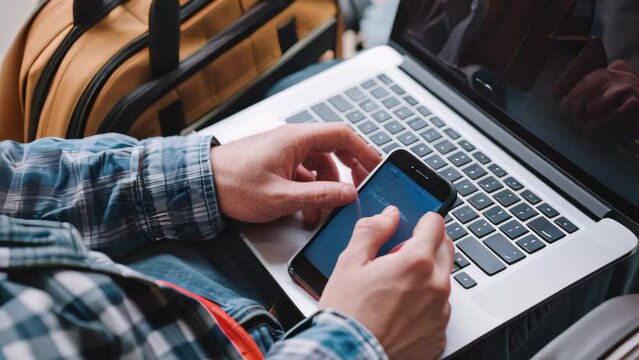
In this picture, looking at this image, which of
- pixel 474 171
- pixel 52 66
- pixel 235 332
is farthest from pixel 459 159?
pixel 52 66

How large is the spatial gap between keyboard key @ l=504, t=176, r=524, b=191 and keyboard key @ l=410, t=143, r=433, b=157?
0.09 meters

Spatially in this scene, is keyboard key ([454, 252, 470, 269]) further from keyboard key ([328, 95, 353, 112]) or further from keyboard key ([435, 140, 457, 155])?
keyboard key ([328, 95, 353, 112])

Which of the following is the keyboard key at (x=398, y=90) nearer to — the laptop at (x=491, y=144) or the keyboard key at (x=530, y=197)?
the laptop at (x=491, y=144)

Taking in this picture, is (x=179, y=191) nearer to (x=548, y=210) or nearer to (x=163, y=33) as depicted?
(x=163, y=33)

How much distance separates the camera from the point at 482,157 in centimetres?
70

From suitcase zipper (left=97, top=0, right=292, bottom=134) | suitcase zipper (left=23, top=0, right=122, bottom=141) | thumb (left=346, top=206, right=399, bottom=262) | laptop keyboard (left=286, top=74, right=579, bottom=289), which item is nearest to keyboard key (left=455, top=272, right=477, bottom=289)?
laptop keyboard (left=286, top=74, right=579, bottom=289)

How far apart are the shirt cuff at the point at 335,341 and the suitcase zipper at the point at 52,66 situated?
1.68ft

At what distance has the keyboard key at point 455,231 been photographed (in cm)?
62

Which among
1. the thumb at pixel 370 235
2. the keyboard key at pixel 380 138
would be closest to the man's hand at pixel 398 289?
the thumb at pixel 370 235

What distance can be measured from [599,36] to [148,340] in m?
0.52

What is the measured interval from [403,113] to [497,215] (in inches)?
7.5

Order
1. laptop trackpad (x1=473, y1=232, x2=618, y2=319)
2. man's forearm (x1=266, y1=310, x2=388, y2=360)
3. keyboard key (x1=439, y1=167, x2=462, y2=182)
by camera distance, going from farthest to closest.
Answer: keyboard key (x1=439, y1=167, x2=462, y2=182) → laptop trackpad (x1=473, y1=232, x2=618, y2=319) → man's forearm (x1=266, y1=310, x2=388, y2=360)

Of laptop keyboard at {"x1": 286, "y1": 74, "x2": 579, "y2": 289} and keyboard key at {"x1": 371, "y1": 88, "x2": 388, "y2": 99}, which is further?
keyboard key at {"x1": 371, "y1": 88, "x2": 388, "y2": 99}

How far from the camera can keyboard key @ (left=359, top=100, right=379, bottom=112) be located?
77 cm
